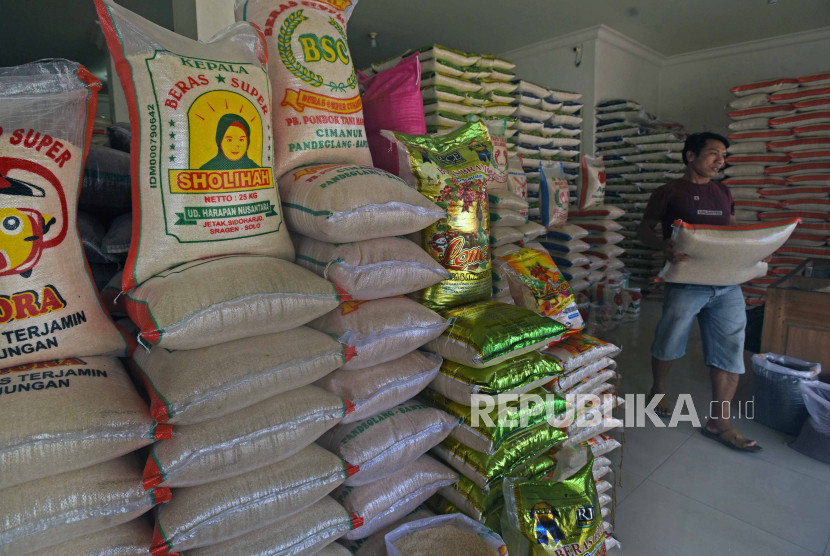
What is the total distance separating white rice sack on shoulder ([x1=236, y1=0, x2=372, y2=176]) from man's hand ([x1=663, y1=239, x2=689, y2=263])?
5.77 ft

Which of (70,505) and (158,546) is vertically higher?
(70,505)

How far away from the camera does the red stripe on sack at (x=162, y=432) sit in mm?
906

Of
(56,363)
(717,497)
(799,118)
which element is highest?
(799,118)

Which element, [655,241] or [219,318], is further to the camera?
[655,241]

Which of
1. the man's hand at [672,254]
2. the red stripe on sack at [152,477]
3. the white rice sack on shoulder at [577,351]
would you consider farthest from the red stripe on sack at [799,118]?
the red stripe on sack at [152,477]

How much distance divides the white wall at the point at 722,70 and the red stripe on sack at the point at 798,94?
118 cm

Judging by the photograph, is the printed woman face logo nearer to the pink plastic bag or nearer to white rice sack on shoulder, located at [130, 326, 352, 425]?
white rice sack on shoulder, located at [130, 326, 352, 425]

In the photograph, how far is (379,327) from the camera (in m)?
1.23

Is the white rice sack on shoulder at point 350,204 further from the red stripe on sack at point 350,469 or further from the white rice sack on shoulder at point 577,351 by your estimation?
the white rice sack on shoulder at point 577,351

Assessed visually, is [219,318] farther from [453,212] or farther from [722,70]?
[722,70]

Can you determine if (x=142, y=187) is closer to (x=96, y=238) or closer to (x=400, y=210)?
(x=96, y=238)

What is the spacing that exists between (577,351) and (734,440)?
124 cm

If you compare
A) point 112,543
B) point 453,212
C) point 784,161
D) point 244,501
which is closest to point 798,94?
point 784,161

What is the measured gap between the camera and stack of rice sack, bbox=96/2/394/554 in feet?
3.10
